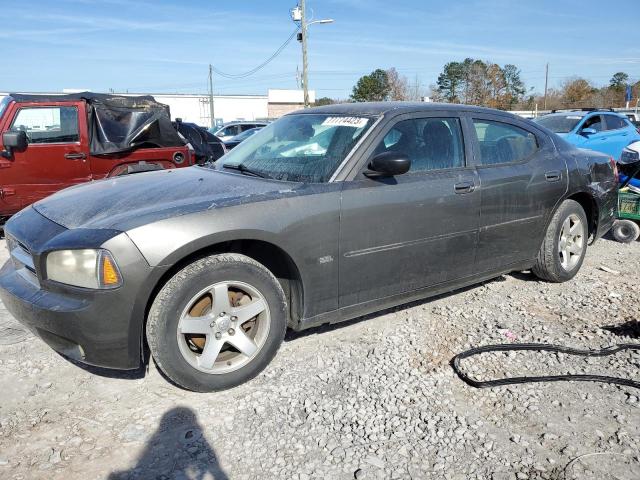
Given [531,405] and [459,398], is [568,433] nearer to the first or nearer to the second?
[531,405]

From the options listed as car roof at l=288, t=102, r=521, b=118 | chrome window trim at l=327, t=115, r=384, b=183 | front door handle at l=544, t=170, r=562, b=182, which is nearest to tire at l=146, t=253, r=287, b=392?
chrome window trim at l=327, t=115, r=384, b=183

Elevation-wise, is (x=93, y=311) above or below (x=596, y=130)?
below

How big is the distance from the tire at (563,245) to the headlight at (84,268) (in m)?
3.67

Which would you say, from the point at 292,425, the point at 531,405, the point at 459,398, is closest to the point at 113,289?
the point at 292,425

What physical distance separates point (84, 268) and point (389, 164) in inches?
73.8

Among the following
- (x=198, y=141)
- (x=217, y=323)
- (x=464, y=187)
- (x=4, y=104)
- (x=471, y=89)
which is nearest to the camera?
(x=217, y=323)

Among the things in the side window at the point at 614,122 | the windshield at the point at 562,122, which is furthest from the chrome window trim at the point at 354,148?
the side window at the point at 614,122

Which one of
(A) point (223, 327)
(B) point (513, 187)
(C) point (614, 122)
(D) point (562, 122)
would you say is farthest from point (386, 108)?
(C) point (614, 122)

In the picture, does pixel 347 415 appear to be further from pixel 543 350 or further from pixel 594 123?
pixel 594 123

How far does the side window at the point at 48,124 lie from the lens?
279 inches

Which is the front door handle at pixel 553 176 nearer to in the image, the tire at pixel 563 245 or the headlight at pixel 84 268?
the tire at pixel 563 245

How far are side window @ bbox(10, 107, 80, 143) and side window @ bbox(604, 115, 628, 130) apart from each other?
11.8 metres

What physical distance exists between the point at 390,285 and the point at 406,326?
52 centimetres

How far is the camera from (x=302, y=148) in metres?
3.64
